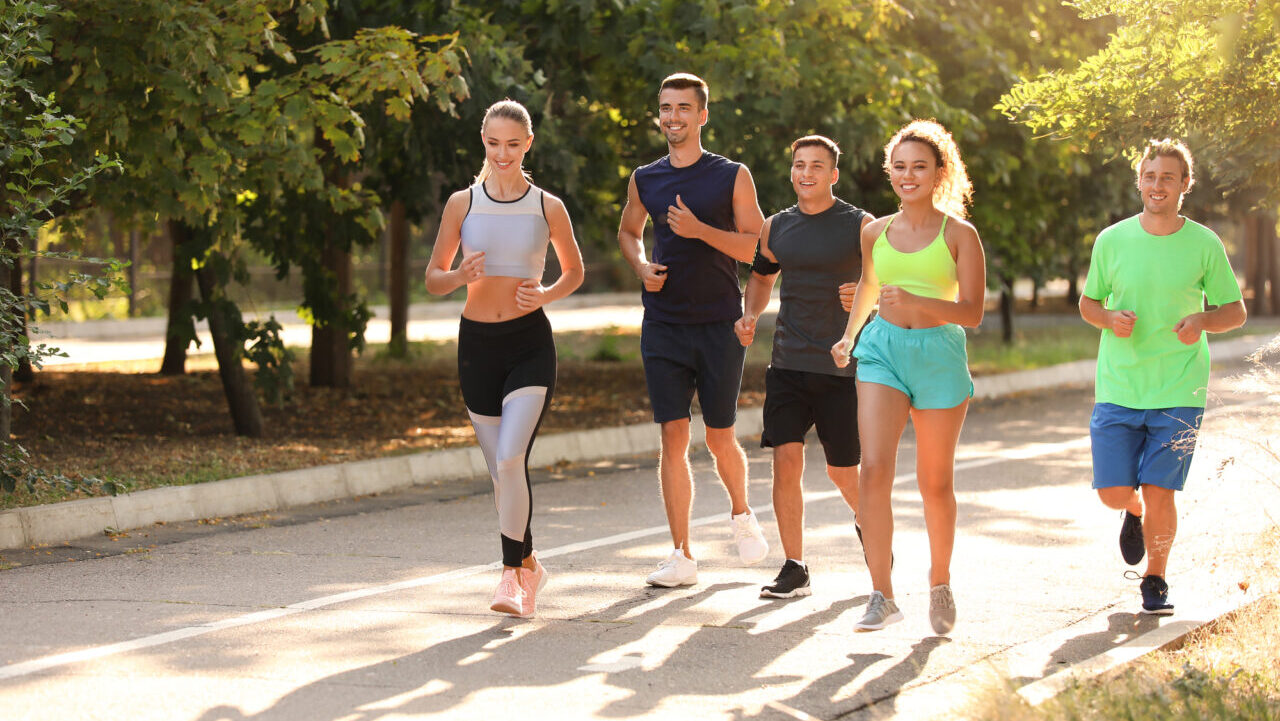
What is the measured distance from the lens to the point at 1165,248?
627 cm

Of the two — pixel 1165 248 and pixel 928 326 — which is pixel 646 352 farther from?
pixel 1165 248

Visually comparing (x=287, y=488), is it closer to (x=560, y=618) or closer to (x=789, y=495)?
(x=560, y=618)

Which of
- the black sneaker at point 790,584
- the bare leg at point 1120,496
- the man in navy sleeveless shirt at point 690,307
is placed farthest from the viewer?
the man in navy sleeveless shirt at point 690,307

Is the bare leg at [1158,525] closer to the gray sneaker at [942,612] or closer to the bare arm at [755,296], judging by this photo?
the gray sneaker at [942,612]

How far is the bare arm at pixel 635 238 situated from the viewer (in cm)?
690

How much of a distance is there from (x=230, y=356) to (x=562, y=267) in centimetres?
692

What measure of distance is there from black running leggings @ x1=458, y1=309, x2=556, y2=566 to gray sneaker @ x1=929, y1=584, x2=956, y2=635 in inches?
62.9

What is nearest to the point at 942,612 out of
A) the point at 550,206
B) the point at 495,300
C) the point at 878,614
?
the point at 878,614

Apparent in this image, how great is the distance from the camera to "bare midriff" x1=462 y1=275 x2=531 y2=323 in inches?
250

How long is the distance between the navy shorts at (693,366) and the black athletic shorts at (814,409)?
0.25 meters

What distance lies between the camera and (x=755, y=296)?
691cm

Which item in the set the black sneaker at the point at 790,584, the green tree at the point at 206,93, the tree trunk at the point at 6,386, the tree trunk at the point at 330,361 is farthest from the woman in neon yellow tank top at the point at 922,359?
the tree trunk at the point at 330,361

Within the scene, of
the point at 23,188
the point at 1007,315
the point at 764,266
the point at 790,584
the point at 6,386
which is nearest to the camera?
the point at 790,584

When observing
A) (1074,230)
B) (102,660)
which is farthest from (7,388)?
(1074,230)
